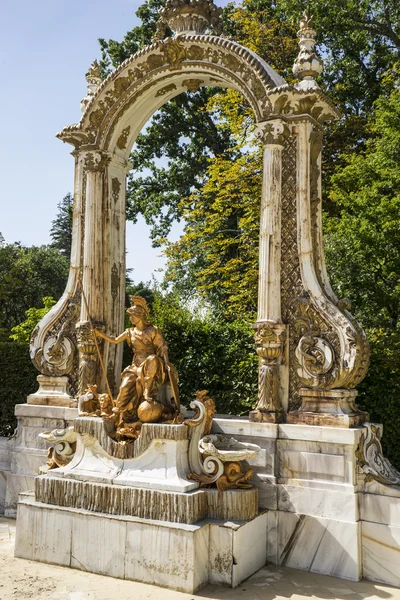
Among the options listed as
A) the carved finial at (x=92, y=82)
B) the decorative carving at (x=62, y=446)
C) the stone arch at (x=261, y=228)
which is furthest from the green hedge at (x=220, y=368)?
the carved finial at (x=92, y=82)

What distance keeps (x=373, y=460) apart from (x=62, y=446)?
3.16 metres

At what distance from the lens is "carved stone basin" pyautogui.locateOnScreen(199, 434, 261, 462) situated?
214 inches

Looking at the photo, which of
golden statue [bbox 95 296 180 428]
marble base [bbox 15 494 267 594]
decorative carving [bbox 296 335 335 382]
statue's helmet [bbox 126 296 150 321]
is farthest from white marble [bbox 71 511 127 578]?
decorative carving [bbox 296 335 335 382]

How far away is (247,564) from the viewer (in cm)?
522

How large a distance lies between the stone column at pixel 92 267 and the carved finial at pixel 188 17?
168 centimetres

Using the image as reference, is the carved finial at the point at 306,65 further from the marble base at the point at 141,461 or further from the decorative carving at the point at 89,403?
the decorative carving at the point at 89,403

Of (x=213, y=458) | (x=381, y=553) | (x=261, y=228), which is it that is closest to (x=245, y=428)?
(x=213, y=458)

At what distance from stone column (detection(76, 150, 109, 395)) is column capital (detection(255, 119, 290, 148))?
2.03 meters

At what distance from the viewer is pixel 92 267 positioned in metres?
6.99

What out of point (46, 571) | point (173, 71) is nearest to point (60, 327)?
point (46, 571)

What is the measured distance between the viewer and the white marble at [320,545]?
17.2ft

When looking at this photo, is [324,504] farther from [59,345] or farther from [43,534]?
[59,345]

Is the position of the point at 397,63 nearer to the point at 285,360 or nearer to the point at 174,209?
the point at 174,209

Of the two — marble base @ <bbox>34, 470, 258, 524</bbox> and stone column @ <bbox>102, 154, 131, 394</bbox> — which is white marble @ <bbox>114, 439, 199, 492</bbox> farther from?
stone column @ <bbox>102, 154, 131, 394</bbox>
